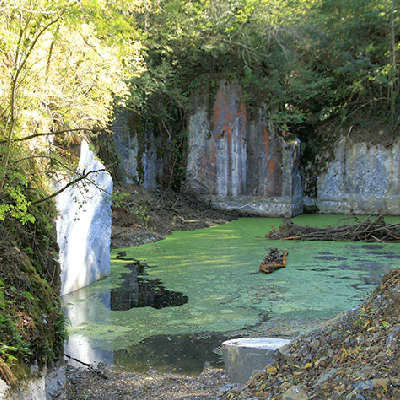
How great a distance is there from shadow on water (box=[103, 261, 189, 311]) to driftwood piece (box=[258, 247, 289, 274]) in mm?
1565

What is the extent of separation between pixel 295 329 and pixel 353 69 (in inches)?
457

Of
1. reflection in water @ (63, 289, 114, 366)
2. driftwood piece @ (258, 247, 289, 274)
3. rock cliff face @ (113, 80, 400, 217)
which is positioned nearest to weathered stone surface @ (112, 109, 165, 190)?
rock cliff face @ (113, 80, 400, 217)

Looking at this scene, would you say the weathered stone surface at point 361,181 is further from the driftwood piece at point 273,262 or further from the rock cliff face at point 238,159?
the driftwood piece at point 273,262

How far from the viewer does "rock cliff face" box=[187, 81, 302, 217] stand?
1575 centimetres

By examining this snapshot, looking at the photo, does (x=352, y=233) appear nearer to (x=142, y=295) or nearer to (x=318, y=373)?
(x=142, y=295)

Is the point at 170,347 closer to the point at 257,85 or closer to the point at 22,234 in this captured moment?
the point at 22,234

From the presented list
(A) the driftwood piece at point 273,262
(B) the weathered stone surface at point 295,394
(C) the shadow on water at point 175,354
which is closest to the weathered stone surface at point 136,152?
(A) the driftwood piece at point 273,262

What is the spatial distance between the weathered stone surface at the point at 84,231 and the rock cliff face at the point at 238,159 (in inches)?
339

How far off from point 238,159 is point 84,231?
9528mm

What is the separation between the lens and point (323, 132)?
16.4 metres

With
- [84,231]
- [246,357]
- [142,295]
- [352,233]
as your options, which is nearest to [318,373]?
[246,357]

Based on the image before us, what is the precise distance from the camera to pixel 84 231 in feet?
23.4

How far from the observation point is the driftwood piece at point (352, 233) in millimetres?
11023

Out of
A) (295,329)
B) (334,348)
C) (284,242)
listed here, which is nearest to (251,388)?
(334,348)
